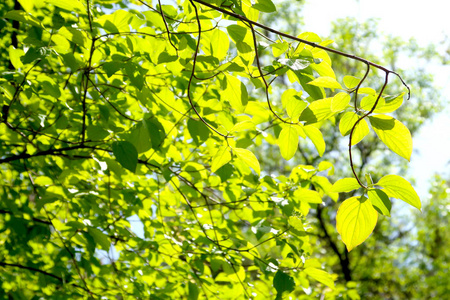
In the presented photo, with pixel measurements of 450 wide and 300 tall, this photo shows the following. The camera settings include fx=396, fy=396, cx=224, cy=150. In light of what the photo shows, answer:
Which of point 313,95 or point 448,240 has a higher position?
point 448,240

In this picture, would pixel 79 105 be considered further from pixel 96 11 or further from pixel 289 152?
pixel 289 152

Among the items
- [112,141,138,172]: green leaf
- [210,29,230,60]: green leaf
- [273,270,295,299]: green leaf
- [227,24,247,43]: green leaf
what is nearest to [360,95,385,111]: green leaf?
[227,24,247,43]: green leaf

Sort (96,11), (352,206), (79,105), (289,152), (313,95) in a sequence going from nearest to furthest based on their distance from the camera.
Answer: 1. (352,206)
2. (313,95)
3. (289,152)
4. (79,105)
5. (96,11)

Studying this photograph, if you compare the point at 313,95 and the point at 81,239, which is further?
the point at 81,239

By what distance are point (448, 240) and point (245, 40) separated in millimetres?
11893

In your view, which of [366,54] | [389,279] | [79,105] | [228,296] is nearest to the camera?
[79,105]

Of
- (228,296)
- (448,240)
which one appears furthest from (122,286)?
(448,240)

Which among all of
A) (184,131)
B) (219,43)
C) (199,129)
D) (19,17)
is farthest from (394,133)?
(184,131)

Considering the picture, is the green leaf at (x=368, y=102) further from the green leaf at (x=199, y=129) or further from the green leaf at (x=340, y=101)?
the green leaf at (x=199, y=129)

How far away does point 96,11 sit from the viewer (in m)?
2.65

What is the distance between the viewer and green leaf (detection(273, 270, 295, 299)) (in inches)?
64.9

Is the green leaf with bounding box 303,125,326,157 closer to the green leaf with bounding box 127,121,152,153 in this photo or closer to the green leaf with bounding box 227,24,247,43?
the green leaf with bounding box 227,24,247,43

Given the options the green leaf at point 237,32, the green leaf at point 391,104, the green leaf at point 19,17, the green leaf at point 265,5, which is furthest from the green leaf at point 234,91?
the green leaf at point 19,17

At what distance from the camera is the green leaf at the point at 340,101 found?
916 millimetres
